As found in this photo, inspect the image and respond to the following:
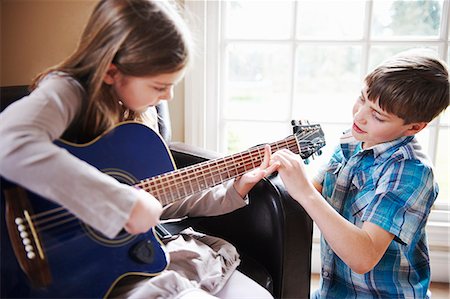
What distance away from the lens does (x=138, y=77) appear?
2.42 feet

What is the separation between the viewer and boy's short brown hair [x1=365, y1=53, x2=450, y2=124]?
0.97m

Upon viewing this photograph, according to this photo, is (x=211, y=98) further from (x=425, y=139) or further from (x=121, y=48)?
(x=121, y=48)

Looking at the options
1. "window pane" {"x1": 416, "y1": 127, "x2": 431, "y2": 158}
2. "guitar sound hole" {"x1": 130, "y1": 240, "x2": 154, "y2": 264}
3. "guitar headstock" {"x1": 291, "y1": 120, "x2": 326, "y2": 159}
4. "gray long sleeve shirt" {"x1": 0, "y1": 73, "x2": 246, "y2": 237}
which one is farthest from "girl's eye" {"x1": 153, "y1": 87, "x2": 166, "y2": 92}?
"window pane" {"x1": 416, "y1": 127, "x2": 431, "y2": 158}

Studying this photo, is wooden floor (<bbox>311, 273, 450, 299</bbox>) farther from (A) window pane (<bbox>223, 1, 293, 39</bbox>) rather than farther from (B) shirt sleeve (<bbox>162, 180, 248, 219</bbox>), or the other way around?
(A) window pane (<bbox>223, 1, 293, 39</bbox>)

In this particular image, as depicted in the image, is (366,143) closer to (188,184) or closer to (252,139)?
(188,184)

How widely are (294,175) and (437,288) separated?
3.96ft

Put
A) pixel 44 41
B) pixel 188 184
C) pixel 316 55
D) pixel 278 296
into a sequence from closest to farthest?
pixel 188 184 → pixel 278 296 → pixel 44 41 → pixel 316 55

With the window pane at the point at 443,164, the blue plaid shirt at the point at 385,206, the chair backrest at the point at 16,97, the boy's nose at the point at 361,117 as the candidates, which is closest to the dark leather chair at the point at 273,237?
the chair backrest at the point at 16,97

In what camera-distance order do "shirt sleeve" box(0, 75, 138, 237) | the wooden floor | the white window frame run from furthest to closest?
1. the wooden floor
2. the white window frame
3. "shirt sleeve" box(0, 75, 138, 237)

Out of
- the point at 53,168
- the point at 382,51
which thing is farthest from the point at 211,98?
the point at 53,168

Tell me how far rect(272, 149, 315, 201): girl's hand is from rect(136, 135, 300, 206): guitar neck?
0.06 meters

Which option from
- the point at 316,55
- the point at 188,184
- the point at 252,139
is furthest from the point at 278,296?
the point at 316,55

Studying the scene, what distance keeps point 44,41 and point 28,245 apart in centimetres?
95

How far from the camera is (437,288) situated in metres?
1.79
